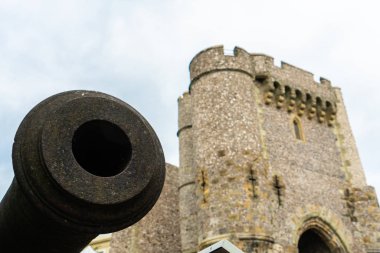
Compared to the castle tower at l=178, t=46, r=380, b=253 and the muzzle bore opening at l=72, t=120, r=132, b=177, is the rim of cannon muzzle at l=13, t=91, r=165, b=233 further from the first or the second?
the castle tower at l=178, t=46, r=380, b=253

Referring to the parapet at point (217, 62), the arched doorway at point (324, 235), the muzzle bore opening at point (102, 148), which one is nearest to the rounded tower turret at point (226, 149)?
the parapet at point (217, 62)

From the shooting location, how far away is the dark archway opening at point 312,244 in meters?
12.8

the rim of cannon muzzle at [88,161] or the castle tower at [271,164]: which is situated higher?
the castle tower at [271,164]

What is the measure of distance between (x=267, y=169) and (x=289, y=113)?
2892mm

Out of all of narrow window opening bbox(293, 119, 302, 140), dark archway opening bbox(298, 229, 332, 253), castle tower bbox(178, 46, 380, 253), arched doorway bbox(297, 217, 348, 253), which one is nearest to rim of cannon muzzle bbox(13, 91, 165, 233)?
castle tower bbox(178, 46, 380, 253)

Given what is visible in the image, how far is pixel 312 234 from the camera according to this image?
13250 millimetres

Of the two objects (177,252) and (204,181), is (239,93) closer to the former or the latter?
(204,181)

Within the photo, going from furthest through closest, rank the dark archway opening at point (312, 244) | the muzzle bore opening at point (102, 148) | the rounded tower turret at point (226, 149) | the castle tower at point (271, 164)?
the dark archway opening at point (312, 244)
the castle tower at point (271, 164)
the rounded tower turret at point (226, 149)
the muzzle bore opening at point (102, 148)

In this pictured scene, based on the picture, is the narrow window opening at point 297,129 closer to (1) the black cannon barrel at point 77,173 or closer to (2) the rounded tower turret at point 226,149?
(2) the rounded tower turret at point 226,149

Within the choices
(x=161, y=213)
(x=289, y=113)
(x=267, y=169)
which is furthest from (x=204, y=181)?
(x=161, y=213)

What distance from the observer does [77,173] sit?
1831mm

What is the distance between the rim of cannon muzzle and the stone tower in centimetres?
827

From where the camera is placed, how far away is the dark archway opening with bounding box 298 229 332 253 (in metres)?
12.8

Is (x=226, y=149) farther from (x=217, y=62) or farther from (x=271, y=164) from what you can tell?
(x=217, y=62)
